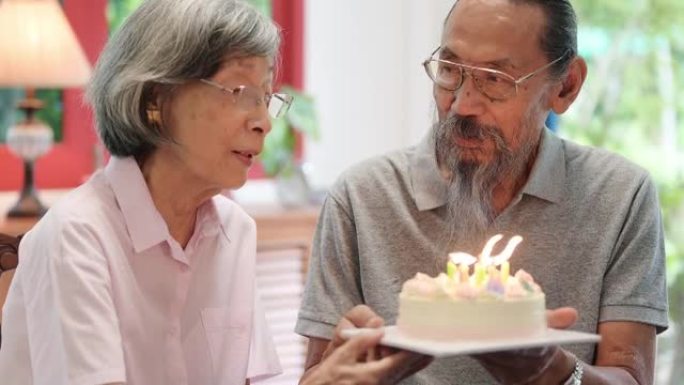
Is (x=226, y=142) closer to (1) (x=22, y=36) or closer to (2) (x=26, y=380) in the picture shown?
(2) (x=26, y=380)

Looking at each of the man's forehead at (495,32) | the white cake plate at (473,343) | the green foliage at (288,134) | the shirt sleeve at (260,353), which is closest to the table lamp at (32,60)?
the green foliage at (288,134)

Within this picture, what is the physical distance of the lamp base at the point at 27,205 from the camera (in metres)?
3.89

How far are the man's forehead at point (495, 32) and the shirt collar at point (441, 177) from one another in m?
0.18

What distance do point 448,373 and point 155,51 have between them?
73 centimetres

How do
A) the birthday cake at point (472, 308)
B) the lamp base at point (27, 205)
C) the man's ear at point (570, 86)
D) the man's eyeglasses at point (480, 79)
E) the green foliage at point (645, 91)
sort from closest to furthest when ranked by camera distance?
the birthday cake at point (472, 308)
the man's eyeglasses at point (480, 79)
the man's ear at point (570, 86)
the lamp base at point (27, 205)
the green foliage at point (645, 91)

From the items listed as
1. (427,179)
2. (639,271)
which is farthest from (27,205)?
(639,271)

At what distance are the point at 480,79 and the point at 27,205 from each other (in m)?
2.00

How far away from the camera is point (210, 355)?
2273mm

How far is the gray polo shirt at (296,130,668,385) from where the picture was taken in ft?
7.52

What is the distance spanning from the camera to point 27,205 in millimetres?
3902

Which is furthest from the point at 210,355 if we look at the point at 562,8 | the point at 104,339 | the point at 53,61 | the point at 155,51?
the point at 53,61

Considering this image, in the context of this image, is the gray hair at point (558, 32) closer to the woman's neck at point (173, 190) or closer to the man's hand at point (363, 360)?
the woman's neck at point (173, 190)

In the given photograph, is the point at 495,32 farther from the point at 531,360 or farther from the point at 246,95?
the point at 531,360

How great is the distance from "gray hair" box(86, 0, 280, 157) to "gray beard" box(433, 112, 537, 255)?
0.34 metres
